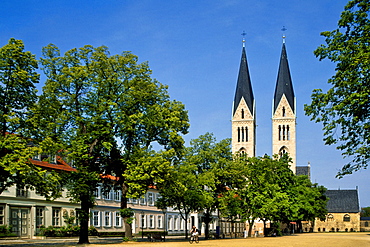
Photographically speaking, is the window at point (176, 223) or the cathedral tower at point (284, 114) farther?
the cathedral tower at point (284, 114)

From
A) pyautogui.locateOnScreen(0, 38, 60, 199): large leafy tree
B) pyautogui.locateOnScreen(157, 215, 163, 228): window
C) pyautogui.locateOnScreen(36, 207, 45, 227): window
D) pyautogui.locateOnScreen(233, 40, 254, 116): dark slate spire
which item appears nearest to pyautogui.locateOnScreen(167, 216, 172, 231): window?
pyautogui.locateOnScreen(157, 215, 163, 228): window

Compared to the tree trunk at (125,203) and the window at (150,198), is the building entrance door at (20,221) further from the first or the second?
the window at (150,198)

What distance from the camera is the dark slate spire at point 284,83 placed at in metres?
136

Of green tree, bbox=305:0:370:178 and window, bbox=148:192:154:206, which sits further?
window, bbox=148:192:154:206

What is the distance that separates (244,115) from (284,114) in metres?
11.1

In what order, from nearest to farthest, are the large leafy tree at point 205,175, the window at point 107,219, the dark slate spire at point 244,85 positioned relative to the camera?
the large leafy tree at point 205,175
the window at point 107,219
the dark slate spire at point 244,85

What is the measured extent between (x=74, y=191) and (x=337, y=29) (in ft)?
68.9

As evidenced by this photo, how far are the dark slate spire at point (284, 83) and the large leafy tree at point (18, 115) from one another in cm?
10949

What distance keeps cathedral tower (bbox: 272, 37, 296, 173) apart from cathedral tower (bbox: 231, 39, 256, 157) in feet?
20.9

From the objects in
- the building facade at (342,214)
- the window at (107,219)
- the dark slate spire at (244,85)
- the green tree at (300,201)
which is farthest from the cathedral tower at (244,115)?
the window at (107,219)

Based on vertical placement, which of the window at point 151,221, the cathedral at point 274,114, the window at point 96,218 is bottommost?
the window at point 151,221

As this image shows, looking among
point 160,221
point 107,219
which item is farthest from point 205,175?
→ point 160,221

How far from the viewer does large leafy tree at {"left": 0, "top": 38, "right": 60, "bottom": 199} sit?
2919 cm

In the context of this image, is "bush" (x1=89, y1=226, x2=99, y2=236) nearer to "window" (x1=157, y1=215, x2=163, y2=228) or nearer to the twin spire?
"window" (x1=157, y1=215, x2=163, y2=228)
